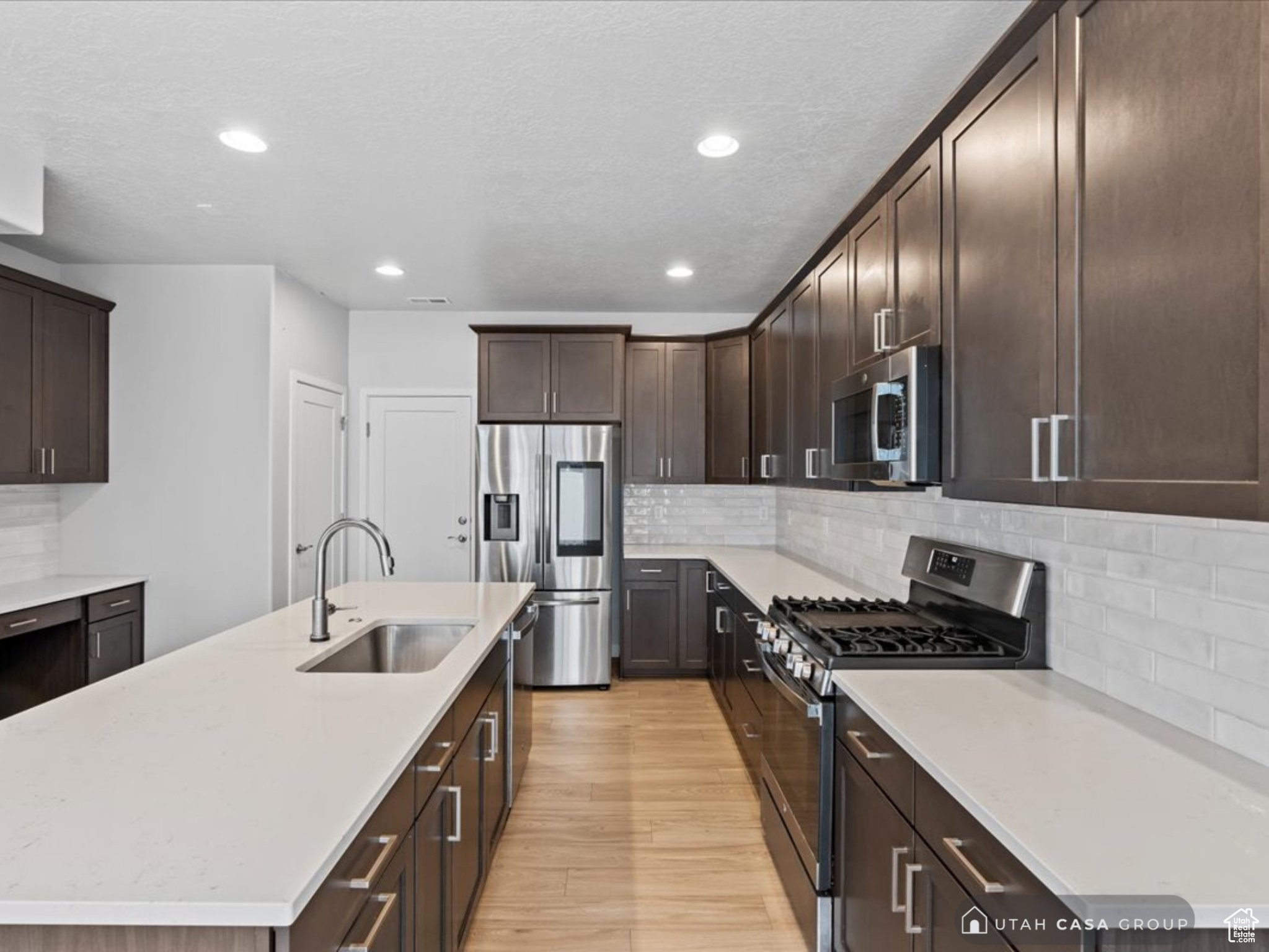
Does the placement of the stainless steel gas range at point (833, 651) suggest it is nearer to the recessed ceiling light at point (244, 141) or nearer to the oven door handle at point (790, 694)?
the oven door handle at point (790, 694)

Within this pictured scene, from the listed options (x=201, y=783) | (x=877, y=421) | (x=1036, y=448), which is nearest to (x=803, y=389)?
(x=877, y=421)

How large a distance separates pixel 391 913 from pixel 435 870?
0.34 meters

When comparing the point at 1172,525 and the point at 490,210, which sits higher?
the point at 490,210

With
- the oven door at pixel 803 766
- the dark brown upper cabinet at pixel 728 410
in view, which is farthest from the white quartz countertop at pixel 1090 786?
the dark brown upper cabinet at pixel 728 410

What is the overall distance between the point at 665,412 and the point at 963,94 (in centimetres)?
349

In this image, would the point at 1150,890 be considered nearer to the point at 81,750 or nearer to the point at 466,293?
the point at 81,750

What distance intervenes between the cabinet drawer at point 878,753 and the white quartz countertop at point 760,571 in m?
1.00

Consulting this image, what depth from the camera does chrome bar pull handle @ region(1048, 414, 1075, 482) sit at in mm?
1387

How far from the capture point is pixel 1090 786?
1.22 meters

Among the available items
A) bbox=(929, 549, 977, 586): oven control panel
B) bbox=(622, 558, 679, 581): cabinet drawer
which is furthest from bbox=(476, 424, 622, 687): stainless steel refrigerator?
bbox=(929, 549, 977, 586): oven control panel

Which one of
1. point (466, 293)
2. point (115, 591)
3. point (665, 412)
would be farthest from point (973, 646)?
point (115, 591)

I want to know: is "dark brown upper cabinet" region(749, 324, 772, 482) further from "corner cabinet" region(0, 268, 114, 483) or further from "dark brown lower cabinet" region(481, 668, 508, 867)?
"corner cabinet" region(0, 268, 114, 483)

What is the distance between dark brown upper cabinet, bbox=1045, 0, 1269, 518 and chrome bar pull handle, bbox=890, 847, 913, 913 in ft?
2.61

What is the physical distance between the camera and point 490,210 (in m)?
3.20
